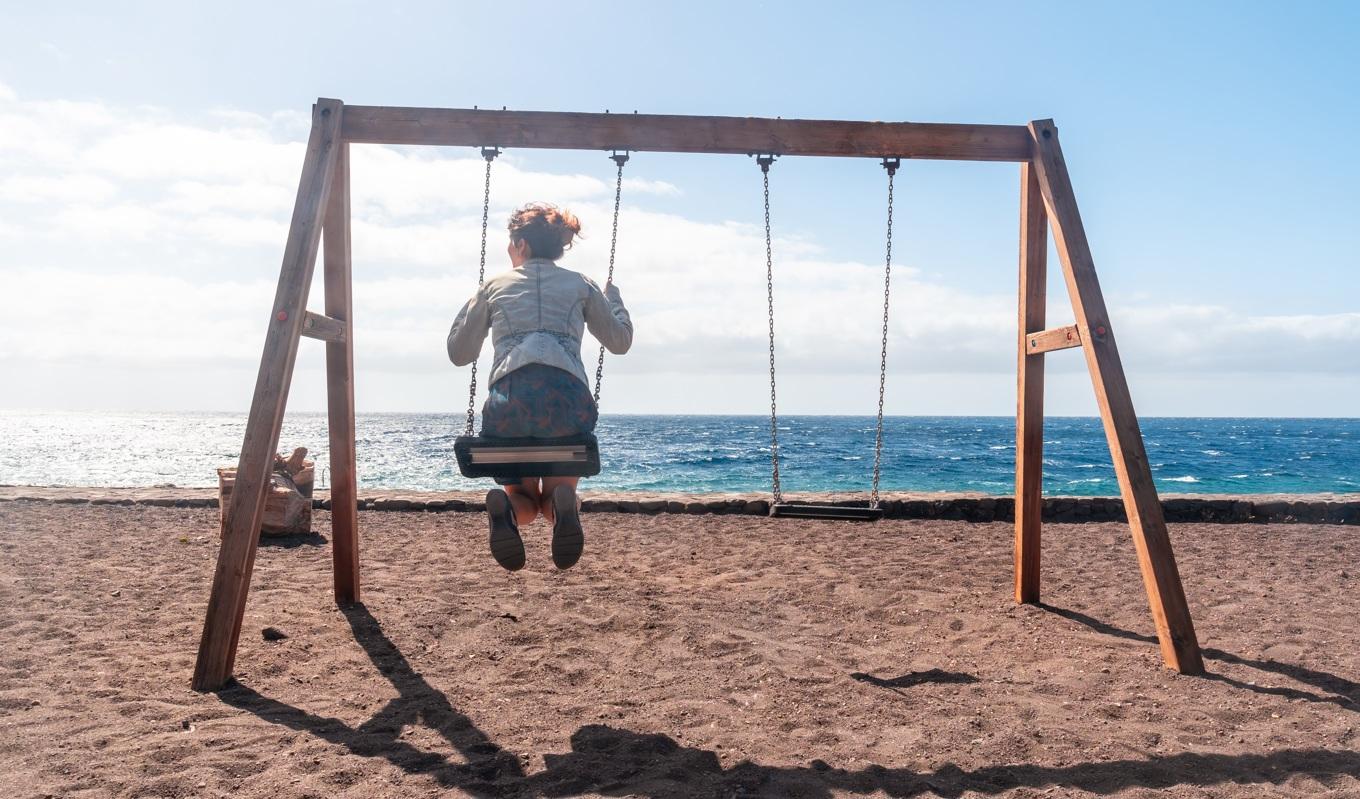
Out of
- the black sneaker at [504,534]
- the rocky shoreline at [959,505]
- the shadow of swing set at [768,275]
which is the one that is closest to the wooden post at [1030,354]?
the shadow of swing set at [768,275]

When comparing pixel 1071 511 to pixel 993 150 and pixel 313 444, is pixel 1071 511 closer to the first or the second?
pixel 993 150

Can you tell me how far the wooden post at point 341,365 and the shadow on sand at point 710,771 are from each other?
2008 mm

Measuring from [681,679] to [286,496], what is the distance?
214 inches

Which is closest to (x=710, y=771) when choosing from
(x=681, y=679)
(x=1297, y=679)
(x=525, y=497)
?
(x=681, y=679)

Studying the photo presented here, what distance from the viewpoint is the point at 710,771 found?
10.6ft

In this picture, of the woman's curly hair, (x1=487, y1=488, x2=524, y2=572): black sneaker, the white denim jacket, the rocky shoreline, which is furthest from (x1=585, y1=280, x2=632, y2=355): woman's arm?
the rocky shoreline

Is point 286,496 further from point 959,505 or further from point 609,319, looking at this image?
point 959,505

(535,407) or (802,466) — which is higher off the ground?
(535,407)

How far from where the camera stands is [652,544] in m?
8.14

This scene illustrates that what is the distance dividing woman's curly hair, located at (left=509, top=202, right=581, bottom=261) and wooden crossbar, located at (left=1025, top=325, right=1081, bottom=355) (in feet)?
8.83

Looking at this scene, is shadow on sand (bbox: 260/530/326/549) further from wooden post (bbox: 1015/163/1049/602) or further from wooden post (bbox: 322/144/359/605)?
wooden post (bbox: 1015/163/1049/602)

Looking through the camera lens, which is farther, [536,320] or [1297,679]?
[1297,679]

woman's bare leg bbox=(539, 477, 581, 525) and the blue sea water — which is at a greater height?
woman's bare leg bbox=(539, 477, 581, 525)

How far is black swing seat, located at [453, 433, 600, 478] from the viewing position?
3902 mm
